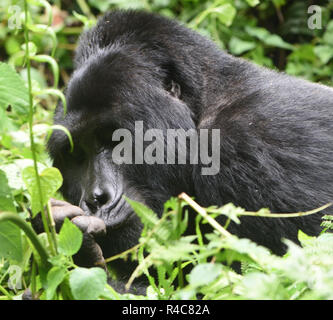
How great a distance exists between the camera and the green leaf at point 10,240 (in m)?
1.73

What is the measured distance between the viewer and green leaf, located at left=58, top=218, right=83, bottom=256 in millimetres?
1575

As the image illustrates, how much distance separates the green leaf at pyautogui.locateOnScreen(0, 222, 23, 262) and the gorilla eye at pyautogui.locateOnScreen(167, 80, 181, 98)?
4.23 ft

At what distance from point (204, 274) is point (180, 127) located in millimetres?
1536

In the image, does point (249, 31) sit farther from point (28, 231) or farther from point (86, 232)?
point (28, 231)

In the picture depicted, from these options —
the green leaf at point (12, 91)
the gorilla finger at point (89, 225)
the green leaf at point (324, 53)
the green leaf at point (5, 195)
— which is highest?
the green leaf at point (324, 53)

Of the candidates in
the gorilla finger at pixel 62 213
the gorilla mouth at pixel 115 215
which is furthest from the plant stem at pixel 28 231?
the gorilla mouth at pixel 115 215

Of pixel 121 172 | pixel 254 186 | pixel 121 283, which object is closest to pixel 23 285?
pixel 121 283

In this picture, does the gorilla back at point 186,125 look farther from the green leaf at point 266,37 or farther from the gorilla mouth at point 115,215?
the green leaf at point 266,37

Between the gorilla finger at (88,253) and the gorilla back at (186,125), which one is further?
the gorilla back at (186,125)

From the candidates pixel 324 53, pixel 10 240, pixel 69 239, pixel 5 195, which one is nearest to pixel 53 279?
pixel 69 239

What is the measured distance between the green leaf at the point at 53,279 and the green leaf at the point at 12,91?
49 centimetres

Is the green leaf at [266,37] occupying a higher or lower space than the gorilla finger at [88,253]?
higher

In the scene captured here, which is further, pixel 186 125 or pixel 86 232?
pixel 186 125

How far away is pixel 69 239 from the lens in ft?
5.22
